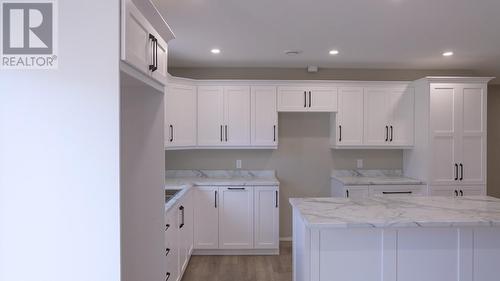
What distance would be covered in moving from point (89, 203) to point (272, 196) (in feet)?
9.98

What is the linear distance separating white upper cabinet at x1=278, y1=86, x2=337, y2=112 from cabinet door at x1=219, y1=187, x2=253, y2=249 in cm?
128

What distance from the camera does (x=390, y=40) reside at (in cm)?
343

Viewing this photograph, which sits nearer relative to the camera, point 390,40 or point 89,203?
point 89,203

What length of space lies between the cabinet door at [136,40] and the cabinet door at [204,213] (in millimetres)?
2634

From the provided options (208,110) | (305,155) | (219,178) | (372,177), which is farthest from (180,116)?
(372,177)

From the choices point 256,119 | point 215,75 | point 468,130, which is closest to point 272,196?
point 256,119

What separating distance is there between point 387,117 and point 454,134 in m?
0.83

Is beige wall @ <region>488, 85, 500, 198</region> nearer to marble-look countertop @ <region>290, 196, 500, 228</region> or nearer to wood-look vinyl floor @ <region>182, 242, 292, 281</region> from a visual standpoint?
marble-look countertop @ <region>290, 196, 500, 228</region>

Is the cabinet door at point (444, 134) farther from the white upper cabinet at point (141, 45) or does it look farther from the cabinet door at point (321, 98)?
the white upper cabinet at point (141, 45)

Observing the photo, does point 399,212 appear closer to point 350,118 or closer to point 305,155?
point 350,118

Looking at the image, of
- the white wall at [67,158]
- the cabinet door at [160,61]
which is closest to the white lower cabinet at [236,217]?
the cabinet door at [160,61]

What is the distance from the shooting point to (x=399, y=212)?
2285mm

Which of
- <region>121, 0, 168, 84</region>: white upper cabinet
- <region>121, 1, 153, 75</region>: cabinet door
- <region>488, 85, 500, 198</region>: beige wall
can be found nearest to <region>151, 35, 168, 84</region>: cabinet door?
<region>121, 0, 168, 84</region>: white upper cabinet

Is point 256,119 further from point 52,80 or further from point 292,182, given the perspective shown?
point 52,80
